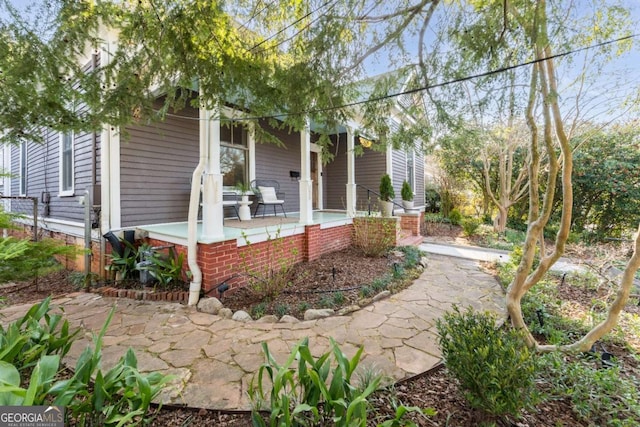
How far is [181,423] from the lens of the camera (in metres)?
1.62

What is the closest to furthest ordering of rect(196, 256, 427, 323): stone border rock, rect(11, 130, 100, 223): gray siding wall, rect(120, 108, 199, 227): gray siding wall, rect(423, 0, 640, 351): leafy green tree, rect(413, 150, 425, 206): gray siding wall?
rect(423, 0, 640, 351): leafy green tree
rect(196, 256, 427, 323): stone border rock
rect(120, 108, 199, 227): gray siding wall
rect(11, 130, 100, 223): gray siding wall
rect(413, 150, 425, 206): gray siding wall

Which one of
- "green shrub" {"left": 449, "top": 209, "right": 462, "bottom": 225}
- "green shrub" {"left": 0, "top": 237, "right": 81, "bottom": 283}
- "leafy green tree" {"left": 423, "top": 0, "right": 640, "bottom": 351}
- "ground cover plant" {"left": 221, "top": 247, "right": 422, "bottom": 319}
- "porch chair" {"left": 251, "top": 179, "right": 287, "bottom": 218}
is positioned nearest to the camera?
"leafy green tree" {"left": 423, "top": 0, "right": 640, "bottom": 351}

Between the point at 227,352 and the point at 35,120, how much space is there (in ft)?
8.45

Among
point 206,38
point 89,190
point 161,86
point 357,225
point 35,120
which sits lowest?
point 357,225

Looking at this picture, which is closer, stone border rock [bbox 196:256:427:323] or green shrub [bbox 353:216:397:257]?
stone border rock [bbox 196:256:427:323]

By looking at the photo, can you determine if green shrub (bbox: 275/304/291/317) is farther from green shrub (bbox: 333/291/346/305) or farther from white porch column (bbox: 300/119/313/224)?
white porch column (bbox: 300/119/313/224)

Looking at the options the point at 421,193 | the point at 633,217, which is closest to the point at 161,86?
the point at 421,193

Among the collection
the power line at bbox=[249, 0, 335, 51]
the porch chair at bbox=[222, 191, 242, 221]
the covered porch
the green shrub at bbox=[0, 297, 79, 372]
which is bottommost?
the green shrub at bbox=[0, 297, 79, 372]

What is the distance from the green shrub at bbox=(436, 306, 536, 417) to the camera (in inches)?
56.2

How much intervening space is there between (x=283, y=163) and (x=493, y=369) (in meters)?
6.46

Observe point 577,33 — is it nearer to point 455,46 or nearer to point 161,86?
point 455,46

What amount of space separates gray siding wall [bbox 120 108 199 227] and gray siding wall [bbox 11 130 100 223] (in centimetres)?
49

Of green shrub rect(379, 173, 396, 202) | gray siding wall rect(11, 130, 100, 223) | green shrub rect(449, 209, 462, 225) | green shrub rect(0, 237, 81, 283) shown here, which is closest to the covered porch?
green shrub rect(379, 173, 396, 202)

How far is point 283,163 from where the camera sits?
725 cm
